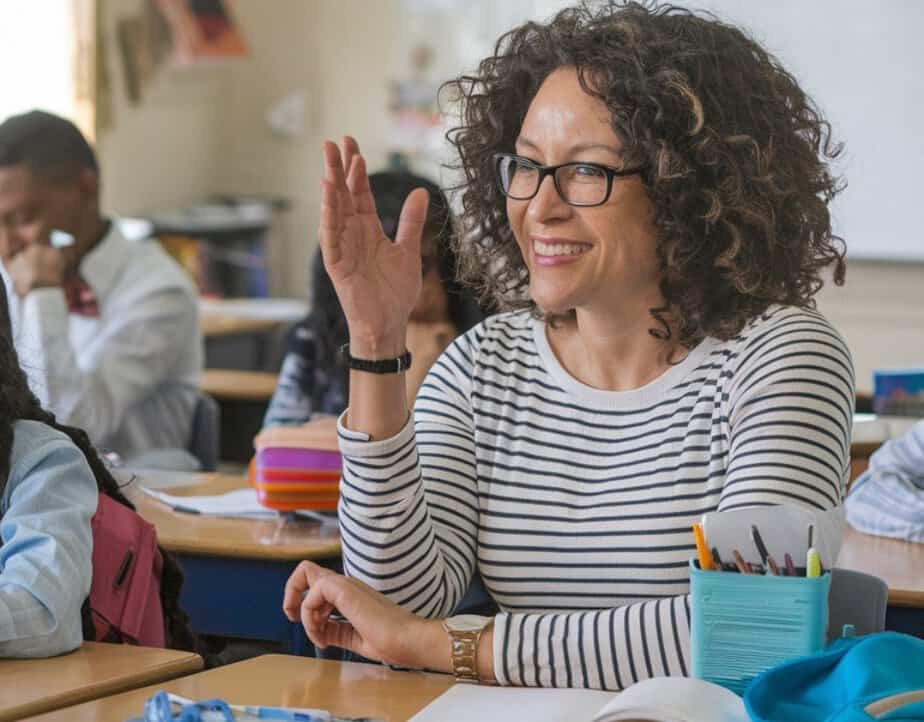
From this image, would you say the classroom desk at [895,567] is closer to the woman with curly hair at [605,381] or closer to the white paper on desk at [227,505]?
the woman with curly hair at [605,381]

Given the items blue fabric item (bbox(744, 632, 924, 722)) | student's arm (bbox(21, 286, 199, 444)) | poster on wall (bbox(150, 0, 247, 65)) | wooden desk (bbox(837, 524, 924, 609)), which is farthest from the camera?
poster on wall (bbox(150, 0, 247, 65))

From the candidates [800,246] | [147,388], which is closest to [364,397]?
[800,246]

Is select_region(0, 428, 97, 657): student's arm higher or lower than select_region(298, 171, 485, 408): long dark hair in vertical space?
lower

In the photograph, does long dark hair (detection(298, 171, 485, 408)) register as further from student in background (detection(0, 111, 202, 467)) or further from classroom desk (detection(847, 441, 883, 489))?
classroom desk (detection(847, 441, 883, 489))

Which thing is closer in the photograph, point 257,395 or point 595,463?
point 595,463

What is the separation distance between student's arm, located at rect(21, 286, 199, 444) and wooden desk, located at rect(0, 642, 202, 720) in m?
1.82

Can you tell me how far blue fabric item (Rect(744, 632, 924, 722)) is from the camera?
48.5 inches

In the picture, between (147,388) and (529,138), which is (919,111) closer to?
(147,388)

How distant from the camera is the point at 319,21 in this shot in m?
6.76

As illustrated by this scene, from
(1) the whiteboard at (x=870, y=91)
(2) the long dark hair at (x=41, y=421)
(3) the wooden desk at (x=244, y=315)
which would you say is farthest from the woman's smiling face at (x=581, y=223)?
(1) the whiteboard at (x=870, y=91)

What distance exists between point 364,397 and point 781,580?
57 cm

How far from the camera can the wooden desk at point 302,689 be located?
1.44m

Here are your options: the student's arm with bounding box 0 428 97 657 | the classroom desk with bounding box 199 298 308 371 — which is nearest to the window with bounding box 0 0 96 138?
the classroom desk with bounding box 199 298 308 371

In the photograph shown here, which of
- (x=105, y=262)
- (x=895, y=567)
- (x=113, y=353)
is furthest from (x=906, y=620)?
(x=105, y=262)
